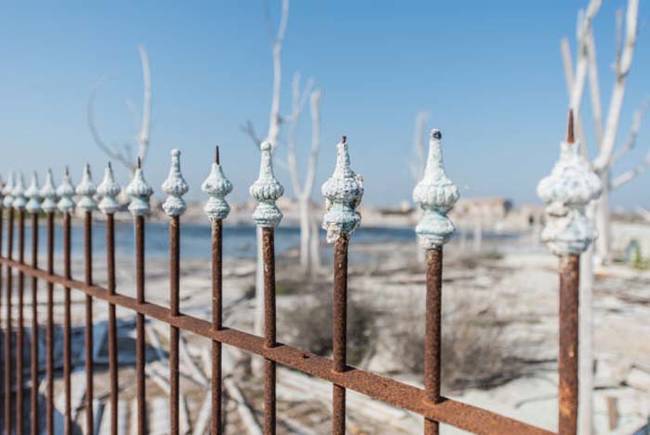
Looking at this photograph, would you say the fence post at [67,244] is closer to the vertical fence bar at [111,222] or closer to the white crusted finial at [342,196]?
the vertical fence bar at [111,222]

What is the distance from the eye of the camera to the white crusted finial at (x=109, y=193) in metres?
1.61

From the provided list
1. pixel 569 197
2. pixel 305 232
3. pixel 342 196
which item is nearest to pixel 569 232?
pixel 569 197

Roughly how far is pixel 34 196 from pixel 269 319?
1.54 metres

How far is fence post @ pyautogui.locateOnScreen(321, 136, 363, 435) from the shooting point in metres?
0.91

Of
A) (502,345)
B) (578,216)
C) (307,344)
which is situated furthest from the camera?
(307,344)

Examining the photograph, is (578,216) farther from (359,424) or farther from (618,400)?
(618,400)

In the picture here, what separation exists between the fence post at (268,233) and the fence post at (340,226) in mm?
184

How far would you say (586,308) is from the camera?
10.3 ft

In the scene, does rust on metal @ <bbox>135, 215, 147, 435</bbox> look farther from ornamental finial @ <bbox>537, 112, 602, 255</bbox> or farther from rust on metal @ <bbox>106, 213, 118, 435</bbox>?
ornamental finial @ <bbox>537, 112, 602, 255</bbox>

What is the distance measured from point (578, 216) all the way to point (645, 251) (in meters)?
19.4

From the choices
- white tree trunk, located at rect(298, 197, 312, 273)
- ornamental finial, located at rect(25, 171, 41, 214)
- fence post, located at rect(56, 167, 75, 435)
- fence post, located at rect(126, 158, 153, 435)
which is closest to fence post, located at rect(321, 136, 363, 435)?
fence post, located at rect(126, 158, 153, 435)

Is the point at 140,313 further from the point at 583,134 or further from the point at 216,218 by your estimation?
the point at 583,134

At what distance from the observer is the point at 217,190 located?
122cm

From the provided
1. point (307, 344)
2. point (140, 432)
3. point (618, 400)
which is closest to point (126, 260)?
point (307, 344)
